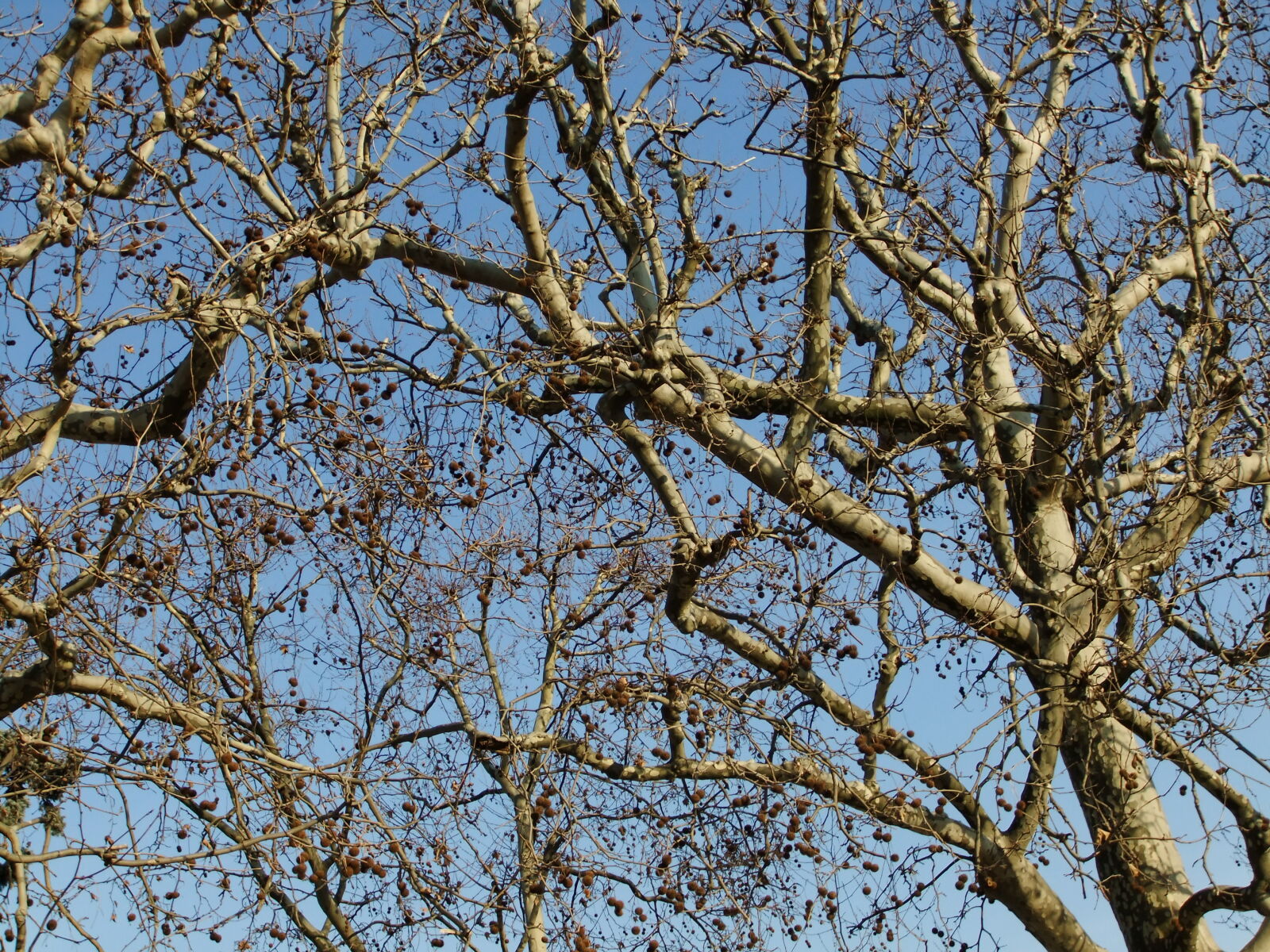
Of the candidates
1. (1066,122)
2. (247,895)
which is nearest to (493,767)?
(247,895)

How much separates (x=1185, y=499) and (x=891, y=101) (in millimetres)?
2869

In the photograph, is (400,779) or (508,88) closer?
(400,779)

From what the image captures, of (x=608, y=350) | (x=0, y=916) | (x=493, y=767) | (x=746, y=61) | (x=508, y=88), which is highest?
(x=746, y=61)

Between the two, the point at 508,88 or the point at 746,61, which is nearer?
the point at 508,88

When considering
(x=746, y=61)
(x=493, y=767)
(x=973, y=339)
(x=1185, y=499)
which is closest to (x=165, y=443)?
(x=493, y=767)

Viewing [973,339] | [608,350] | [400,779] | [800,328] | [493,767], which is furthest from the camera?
[493,767]

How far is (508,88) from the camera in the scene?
6473 mm

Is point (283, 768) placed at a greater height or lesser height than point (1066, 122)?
lesser

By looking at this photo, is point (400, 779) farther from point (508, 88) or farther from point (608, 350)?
point (508, 88)

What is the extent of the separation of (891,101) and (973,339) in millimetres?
1529

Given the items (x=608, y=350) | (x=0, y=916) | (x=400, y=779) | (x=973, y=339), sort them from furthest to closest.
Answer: (x=973, y=339), (x=608, y=350), (x=400, y=779), (x=0, y=916)

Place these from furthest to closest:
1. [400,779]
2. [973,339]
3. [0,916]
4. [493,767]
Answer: [493,767], [973,339], [400,779], [0,916]

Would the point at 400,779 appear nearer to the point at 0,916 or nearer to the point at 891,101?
the point at 0,916

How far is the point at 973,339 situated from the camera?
6.88 meters
